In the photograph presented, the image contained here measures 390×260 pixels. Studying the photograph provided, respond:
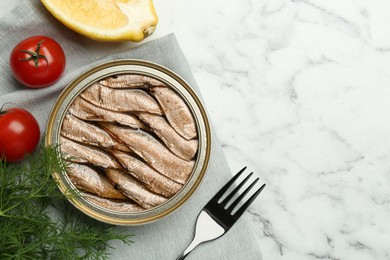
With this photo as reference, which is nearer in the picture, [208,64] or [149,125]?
[149,125]

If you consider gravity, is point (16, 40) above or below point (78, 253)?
above

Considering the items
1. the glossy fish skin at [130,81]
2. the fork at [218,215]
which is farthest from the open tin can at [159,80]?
the fork at [218,215]

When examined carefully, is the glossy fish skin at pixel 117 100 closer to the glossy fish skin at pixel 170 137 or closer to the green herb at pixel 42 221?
the glossy fish skin at pixel 170 137

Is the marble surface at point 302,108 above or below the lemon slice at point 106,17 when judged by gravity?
below

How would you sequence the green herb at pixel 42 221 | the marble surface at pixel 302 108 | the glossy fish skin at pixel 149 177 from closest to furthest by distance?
the green herb at pixel 42 221 < the glossy fish skin at pixel 149 177 < the marble surface at pixel 302 108

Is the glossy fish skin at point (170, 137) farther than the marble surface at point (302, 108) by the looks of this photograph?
No

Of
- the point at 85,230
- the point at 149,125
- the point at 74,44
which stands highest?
the point at 74,44

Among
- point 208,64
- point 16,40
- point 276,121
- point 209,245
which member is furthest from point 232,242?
point 16,40

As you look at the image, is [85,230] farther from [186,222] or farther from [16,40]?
[16,40]
